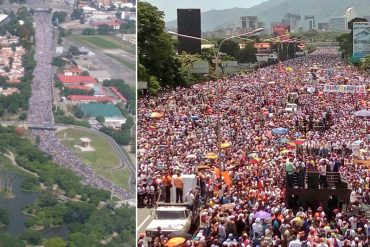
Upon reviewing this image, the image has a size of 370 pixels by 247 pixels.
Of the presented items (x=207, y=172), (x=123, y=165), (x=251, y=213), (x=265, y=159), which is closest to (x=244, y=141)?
(x=265, y=159)

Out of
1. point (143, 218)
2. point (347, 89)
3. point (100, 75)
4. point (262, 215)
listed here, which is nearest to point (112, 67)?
point (100, 75)

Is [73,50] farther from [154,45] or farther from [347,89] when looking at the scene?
[154,45]

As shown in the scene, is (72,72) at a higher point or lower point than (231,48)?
lower

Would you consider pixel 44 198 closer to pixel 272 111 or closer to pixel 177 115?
pixel 177 115

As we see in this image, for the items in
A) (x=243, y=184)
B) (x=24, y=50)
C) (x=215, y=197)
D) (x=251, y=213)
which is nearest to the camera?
(x=24, y=50)

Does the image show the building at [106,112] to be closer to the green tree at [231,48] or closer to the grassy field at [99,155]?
the grassy field at [99,155]

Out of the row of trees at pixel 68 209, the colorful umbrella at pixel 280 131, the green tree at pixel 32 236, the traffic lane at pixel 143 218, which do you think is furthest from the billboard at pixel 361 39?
the green tree at pixel 32 236
